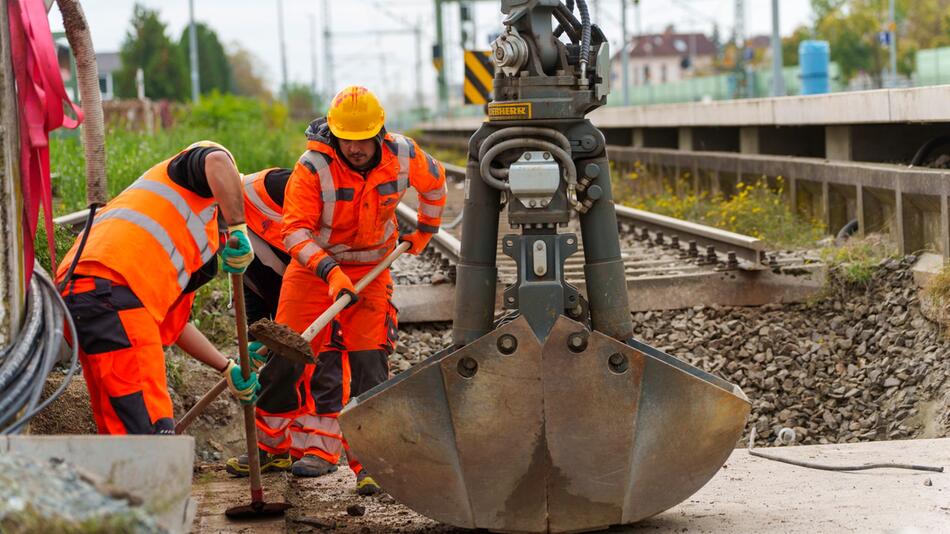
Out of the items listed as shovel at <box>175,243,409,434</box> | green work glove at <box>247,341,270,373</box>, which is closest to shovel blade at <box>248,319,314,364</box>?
shovel at <box>175,243,409,434</box>

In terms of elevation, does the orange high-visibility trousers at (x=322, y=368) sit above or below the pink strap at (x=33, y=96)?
→ below

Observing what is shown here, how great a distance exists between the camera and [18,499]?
10.6ft

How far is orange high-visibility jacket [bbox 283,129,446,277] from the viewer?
5922 millimetres

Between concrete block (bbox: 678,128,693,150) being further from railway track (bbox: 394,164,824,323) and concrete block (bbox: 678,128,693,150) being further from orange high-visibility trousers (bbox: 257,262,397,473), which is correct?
orange high-visibility trousers (bbox: 257,262,397,473)

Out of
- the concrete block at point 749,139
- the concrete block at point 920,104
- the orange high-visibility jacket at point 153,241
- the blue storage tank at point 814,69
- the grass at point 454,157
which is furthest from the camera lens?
the grass at point 454,157

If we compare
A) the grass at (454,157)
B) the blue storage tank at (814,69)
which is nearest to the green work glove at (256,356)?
the blue storage tank at (814,69)

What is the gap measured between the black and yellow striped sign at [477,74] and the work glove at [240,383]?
13634 millimetres

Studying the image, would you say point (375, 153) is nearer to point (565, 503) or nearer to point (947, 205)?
point (565, 503)

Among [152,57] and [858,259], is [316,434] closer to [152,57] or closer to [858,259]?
[858,259]

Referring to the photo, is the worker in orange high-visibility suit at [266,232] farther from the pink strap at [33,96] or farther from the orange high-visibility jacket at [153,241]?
the pink strap at [33,96]

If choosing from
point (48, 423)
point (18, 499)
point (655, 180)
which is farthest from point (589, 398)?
point (655, 180)

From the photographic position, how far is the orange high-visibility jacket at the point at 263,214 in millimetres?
6547

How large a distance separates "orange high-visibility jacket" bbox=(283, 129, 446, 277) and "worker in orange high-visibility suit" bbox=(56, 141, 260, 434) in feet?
2.56

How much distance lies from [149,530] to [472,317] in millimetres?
2001
